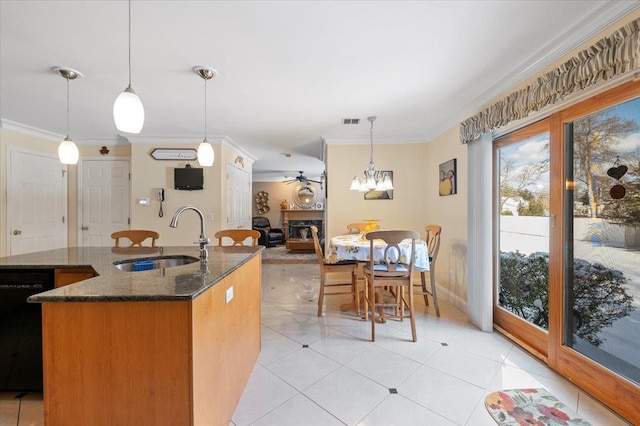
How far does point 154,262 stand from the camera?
1.93 metres

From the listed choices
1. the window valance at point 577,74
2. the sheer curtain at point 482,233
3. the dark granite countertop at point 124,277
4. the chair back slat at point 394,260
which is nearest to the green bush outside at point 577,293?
the sheer curtain at point 482,233

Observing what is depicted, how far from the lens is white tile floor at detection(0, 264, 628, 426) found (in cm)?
158

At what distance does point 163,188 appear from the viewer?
4.20 m

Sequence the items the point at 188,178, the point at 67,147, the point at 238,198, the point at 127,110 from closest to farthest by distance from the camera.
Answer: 1. the point at 127,110
2. the point at 67,147
3. the point at 188,178
4. the point at 238,198

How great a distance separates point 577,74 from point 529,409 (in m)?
2.03

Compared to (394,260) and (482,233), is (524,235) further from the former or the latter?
(394,260)

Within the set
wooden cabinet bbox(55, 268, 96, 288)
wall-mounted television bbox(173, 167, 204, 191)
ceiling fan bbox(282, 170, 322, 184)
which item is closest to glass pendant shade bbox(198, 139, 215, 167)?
wooden cabinet bbox(55, 268, 96, 288)

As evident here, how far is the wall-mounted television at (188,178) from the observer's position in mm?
4156

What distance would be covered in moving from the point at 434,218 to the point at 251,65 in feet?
10.2

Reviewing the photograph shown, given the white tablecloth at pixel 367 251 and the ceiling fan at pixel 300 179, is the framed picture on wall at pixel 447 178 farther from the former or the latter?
the ceiling fan at pixel 300 179

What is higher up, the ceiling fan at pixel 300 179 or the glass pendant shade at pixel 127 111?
the ceiling fan at pixel 300 179

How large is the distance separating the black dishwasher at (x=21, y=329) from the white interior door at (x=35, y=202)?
2.84m

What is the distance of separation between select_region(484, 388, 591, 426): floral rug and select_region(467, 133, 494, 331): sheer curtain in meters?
0.93

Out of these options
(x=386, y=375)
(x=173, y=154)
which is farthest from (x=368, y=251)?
(x=173, y=154)
